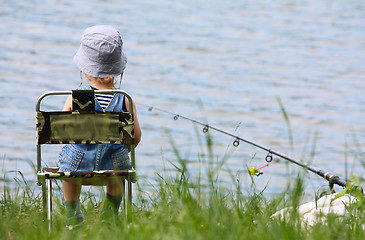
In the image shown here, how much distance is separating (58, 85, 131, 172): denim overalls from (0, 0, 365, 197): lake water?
0.36 m

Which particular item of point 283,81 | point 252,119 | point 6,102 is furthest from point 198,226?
point 283,81

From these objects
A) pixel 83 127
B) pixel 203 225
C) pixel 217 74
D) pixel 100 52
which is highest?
pixel 217 74

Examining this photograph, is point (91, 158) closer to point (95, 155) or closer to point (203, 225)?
point (95, 155)

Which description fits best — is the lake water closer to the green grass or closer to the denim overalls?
the denim overalls

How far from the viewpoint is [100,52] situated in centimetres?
357

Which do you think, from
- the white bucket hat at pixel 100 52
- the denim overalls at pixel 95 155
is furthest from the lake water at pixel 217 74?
the white bucket hat at pixel 100 52

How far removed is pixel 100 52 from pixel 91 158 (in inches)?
21.2

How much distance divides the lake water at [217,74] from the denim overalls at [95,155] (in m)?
0.36

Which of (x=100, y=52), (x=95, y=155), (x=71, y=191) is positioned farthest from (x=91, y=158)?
(x=100, y=52)

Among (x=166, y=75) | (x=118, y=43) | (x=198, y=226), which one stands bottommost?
(x=198, y=226)

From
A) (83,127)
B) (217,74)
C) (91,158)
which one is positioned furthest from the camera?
(217,74)

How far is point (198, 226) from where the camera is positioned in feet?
8.36

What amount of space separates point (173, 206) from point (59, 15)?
16.2 meters

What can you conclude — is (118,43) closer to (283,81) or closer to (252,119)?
(252,119)
